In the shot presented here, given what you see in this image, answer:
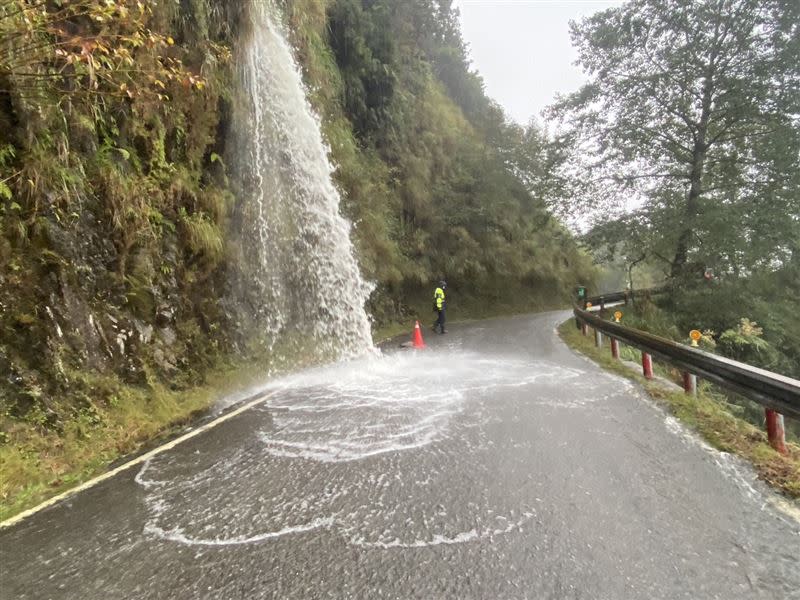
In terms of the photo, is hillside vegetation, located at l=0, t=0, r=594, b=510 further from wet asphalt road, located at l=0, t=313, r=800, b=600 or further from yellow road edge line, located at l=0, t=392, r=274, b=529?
wet asphalt road, located at l=0, t=313, r=800, b=600

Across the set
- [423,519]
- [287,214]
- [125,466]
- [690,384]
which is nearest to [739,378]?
[690,384]

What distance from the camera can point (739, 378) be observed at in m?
5.63

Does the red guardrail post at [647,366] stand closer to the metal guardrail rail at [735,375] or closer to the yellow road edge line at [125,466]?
the metal guardrail rail at [735,375]

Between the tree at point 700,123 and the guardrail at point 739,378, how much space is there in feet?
30.0

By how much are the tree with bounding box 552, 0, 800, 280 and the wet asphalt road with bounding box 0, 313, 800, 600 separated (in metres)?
12.7

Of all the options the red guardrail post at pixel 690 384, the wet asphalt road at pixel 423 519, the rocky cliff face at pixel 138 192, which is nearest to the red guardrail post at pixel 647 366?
the red guardrail post at pixel 690 384

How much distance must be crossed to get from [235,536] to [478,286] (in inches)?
979

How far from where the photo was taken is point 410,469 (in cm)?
450

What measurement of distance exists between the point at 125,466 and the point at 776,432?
6671 mm

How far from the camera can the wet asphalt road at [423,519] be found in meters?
2.86

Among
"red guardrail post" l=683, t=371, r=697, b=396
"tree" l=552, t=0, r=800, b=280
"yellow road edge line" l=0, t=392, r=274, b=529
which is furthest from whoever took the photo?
"tree" l=552, t=0, r=800, b=280

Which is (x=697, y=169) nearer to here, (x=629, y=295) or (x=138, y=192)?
(x=629, y=295)

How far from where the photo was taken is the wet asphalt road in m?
2.86

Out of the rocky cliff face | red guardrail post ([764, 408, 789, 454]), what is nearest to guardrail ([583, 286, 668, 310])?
the rocky cliff face
